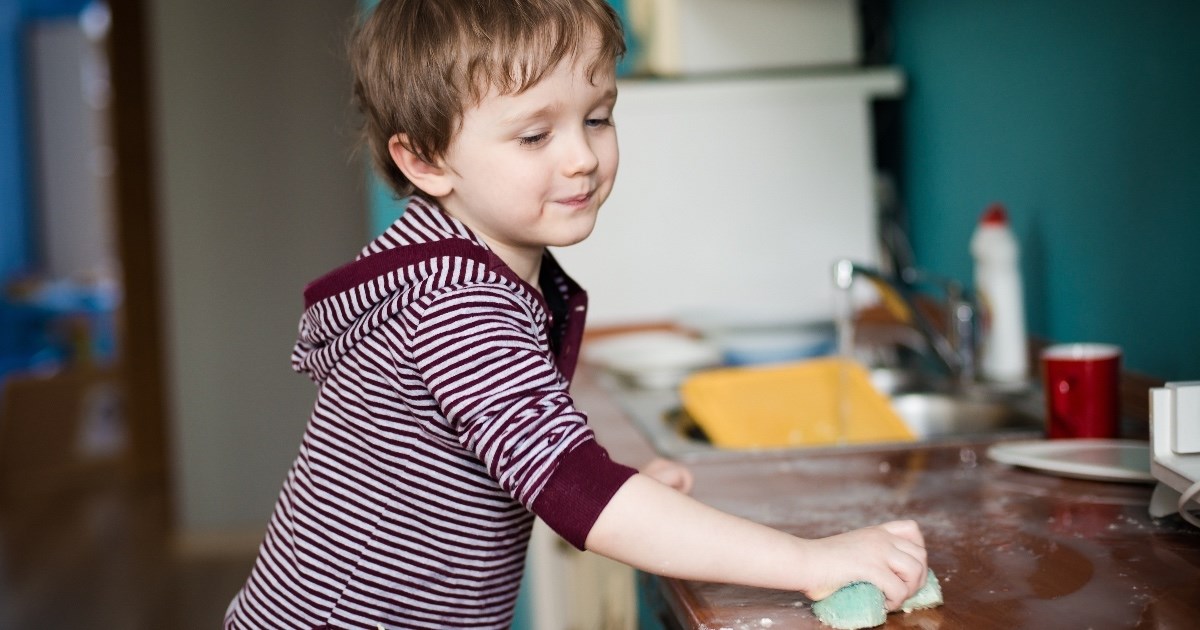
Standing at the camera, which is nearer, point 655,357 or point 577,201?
point 577,201

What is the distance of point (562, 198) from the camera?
0.98 meters

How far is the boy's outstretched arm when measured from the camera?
2.73 feet

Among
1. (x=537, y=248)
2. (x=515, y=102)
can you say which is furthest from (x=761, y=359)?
(x=515, y=102)

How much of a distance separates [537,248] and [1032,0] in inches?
41.0

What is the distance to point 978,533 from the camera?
103 cm

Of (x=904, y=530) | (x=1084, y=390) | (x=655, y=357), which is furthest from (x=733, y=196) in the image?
(x=904, y=530)

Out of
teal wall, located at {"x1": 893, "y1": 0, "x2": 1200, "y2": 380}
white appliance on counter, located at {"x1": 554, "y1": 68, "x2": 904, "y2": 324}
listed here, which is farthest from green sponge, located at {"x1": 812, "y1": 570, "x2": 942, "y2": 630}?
white appliance on counter, located at {"x1": 554, "y1": 68, "x2": 904, "y2": 324}

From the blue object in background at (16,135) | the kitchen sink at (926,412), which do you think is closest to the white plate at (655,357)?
the kitchen sink at (926,412)

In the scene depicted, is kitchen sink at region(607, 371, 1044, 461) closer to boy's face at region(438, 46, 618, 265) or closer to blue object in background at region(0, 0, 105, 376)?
boy's face at region(438, 46, 618, 265)

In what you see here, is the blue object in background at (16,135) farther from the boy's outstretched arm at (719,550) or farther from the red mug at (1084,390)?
the boy's outstretched arm at (719,550)

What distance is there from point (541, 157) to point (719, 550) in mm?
335

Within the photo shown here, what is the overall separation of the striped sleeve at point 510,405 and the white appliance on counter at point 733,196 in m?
1.45

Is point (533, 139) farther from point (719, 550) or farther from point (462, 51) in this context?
point (719, 550)

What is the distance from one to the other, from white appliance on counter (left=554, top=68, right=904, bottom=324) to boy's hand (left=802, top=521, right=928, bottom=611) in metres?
1.51
